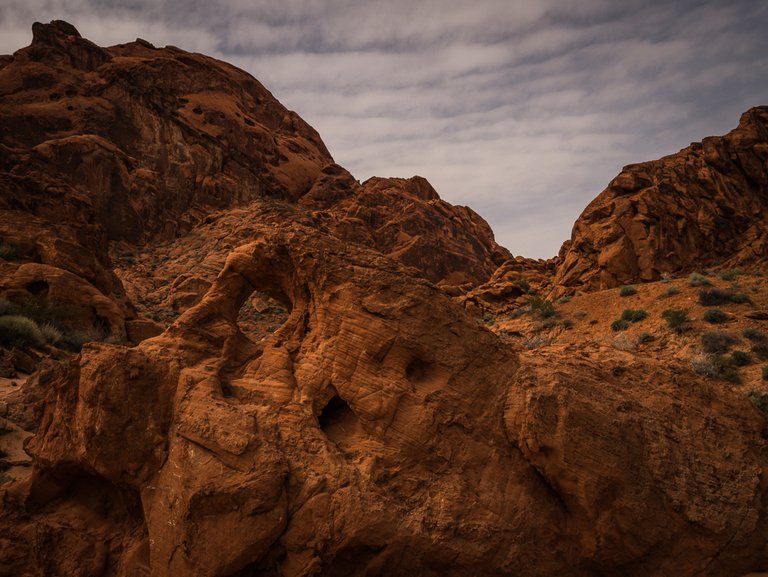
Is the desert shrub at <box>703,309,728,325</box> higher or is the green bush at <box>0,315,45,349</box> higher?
the green bush at <box>0,315,45,349</box>

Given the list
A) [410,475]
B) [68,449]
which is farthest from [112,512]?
[410,475]

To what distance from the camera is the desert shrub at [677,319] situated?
17.7 meters

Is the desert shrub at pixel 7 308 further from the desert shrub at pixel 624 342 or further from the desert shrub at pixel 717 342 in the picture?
the desert shrub at pixel 717 342

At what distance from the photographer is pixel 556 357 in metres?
7.34

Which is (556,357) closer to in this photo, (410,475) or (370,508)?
(410,475)

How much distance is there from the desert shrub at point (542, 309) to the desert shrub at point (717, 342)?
31.0 ft

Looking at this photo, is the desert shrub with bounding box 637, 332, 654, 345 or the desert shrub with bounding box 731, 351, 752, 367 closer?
the desert shrub with bounding box 731, 351, 752, 367

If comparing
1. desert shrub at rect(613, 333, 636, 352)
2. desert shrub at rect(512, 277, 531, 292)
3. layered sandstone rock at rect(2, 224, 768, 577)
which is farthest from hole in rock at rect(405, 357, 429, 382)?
desert shrub at rect(512, 277, 531, 292)

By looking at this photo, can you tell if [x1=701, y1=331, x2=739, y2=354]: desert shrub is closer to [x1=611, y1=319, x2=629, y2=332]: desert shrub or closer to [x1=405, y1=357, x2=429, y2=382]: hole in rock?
[x1=611, y1=319, x2=629, y2=332]: desert shrub

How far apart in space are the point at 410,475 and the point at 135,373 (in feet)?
10.4

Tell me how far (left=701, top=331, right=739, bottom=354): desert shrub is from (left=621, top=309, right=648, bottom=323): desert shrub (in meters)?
4.58

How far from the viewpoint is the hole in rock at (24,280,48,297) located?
671 inches

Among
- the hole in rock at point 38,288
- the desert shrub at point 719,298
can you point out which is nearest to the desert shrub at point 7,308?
the hole in rock at point 38,288

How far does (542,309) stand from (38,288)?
2093cm
